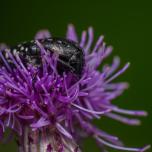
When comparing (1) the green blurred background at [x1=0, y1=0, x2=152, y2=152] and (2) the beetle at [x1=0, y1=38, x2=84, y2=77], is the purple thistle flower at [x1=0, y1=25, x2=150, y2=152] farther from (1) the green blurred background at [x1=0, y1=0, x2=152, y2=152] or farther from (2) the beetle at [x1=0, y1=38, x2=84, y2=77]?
(1) the green blurred background at [x1=0, y1=0, x2=152, y2=152]

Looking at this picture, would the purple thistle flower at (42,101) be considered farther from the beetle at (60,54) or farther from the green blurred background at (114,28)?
the green blurred background at (114,28)

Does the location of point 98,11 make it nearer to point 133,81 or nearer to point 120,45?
point 120,45

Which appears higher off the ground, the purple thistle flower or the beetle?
the beetle

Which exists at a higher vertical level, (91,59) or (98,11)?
(98,11)

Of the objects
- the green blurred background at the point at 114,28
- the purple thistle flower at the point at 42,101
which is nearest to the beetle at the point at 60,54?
the purple thistle flower at the point at 42,101

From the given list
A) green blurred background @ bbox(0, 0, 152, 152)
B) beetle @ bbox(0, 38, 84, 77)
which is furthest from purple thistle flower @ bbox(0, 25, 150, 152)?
green blurred background @ bbox(0, 0, 152, 152)

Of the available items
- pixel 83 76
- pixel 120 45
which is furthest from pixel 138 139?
pixel 83 76

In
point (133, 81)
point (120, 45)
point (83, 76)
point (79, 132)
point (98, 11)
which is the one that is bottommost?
point (79, 132)

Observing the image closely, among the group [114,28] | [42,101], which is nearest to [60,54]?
[42,101]
